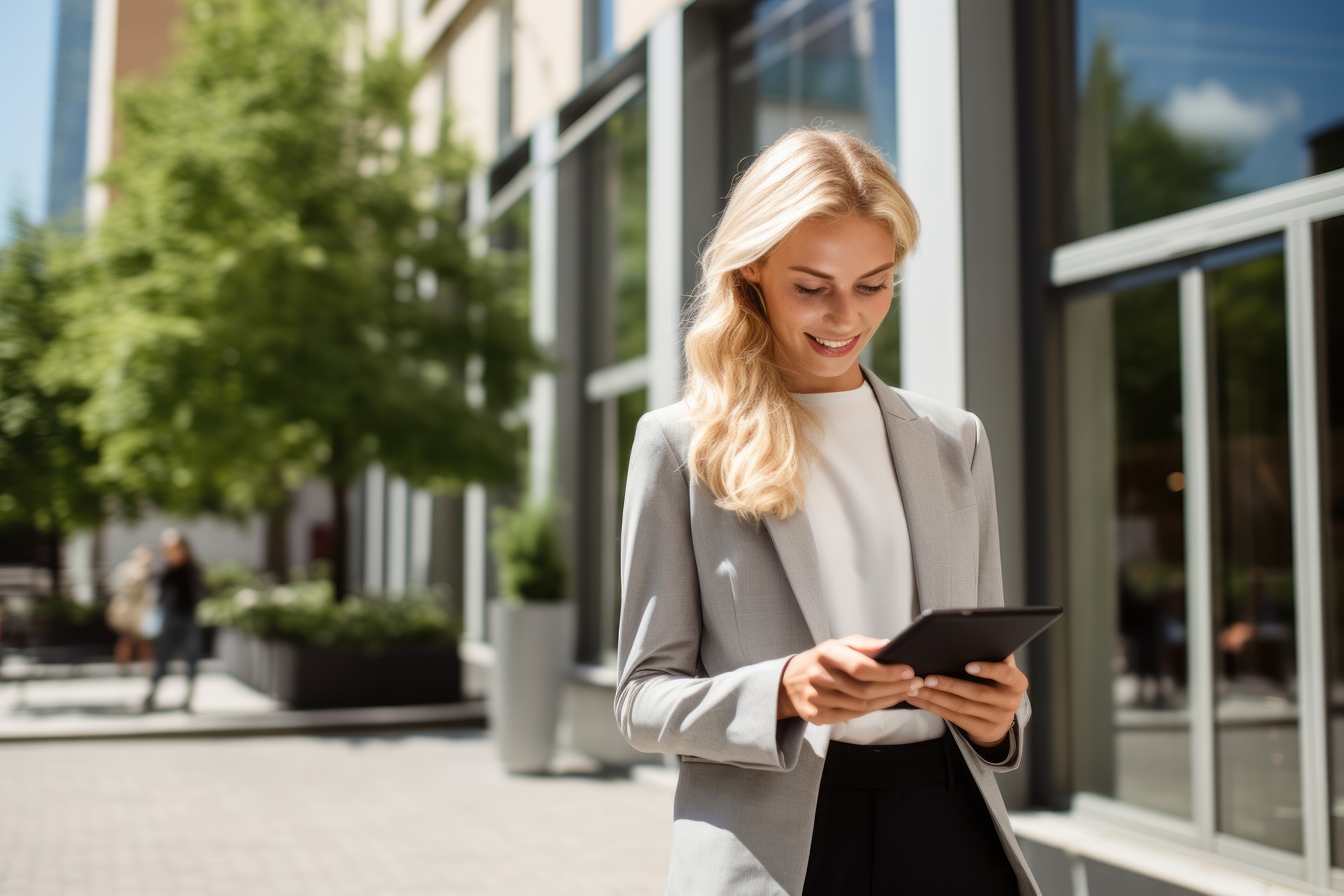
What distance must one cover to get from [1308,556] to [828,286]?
377 centimetres

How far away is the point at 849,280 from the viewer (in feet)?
6.25

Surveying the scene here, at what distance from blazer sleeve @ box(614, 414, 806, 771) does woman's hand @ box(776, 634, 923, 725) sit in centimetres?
6

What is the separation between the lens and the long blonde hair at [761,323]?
1.86m

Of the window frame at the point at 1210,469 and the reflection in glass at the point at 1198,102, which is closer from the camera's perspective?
the window frame at the point at 1210,469

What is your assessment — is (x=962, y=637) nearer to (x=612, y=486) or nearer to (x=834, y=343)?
(x=834, y=343)

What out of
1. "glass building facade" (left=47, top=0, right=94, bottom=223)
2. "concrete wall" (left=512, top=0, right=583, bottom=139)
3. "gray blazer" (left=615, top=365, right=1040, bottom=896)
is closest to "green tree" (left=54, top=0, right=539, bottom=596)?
"concrete wall" (left=512, top=0, right=583, bottom=139)

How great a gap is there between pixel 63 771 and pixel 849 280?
10.4 metres

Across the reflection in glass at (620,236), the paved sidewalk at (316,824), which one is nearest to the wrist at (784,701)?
the paved sidewalk at (316,824)

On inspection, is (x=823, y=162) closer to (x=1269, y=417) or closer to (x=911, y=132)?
(x=911, y=132)

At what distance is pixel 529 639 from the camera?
10.1m

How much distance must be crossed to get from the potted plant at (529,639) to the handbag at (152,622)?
5316mm

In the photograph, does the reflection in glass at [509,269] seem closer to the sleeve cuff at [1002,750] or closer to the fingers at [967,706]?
the sleeve cuff at [1002,750]

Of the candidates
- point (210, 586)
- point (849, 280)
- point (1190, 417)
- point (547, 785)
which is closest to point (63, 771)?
point (547, 785)

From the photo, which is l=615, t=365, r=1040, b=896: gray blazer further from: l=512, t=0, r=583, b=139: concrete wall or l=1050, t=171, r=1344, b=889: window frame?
l=512, t=0, r=583, b=139: concrete wall
